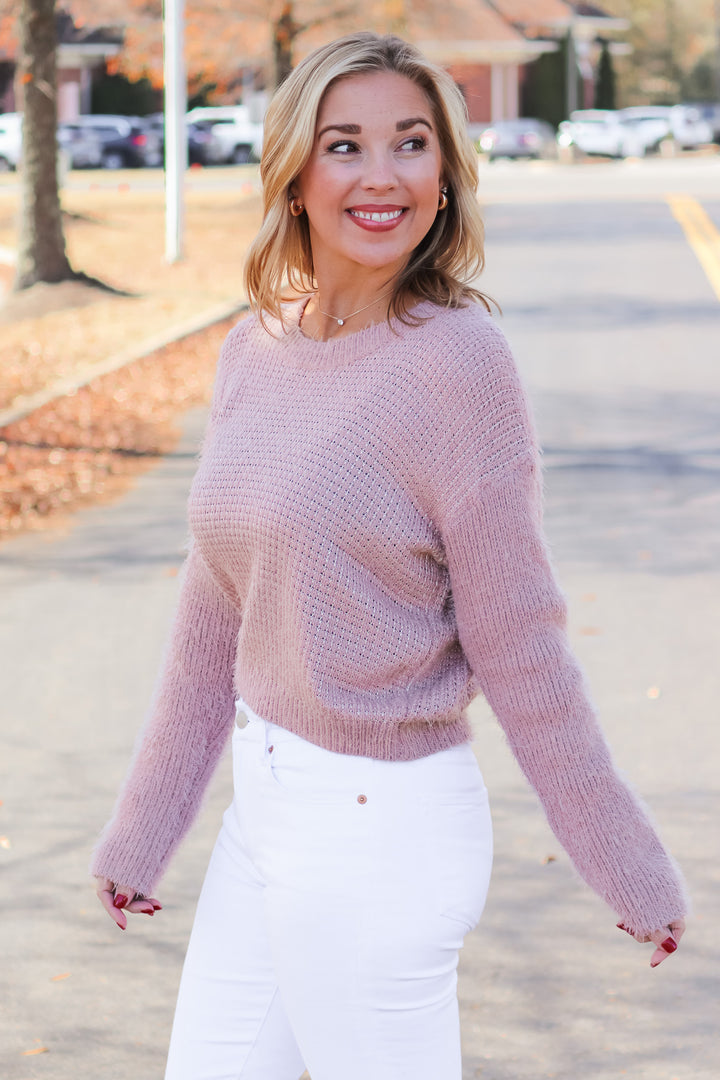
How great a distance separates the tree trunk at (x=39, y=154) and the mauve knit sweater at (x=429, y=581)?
16242 mm

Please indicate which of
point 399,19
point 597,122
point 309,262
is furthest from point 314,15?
point 309,262

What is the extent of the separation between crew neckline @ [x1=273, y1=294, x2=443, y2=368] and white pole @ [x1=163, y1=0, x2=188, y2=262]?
18767 millimetres

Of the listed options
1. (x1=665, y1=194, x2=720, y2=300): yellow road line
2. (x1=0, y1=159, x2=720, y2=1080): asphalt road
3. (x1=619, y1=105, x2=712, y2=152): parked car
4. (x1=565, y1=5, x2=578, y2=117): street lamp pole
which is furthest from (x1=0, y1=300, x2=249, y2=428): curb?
(x1=565, y1=5, x2=578, y2=117): street lamp pole

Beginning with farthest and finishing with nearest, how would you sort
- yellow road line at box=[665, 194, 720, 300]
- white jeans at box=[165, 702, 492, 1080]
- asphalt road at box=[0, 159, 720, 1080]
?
yellow road line at box=[665, 194, 720, 300]
asphalt road at box=[0, 159, 720, 1080]
white jeans at box=[165, 702, 492, 1080]

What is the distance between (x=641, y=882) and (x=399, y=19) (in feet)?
92.8

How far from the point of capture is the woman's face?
2275mm

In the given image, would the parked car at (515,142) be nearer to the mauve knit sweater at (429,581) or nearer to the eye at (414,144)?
the eye at (414,144)

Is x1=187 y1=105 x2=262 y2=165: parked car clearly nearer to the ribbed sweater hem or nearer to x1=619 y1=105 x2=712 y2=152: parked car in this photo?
x1=619 y1=105 x2=712 y2=152: parked car

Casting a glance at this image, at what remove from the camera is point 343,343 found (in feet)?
7.57

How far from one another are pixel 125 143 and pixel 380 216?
45553mm

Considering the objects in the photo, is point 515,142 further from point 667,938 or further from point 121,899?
point 667,938

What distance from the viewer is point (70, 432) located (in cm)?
1061

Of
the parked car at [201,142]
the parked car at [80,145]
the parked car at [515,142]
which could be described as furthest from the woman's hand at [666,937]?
the parked car at [515,142]

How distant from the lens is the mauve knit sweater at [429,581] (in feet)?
7.00
